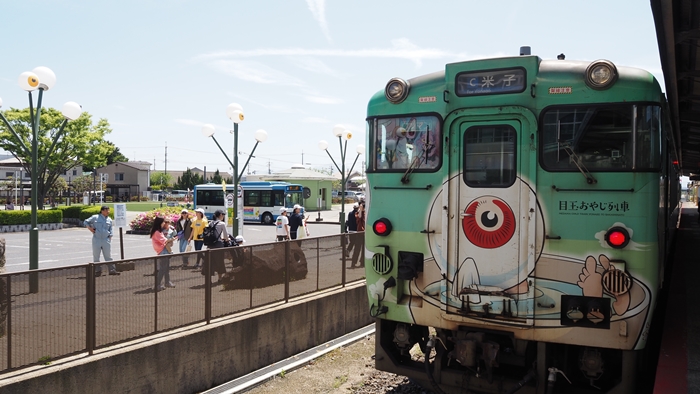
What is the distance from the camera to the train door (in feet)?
17.6

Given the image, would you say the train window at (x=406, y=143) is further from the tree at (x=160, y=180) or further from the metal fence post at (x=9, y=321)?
the tree at (x=160, y=180)

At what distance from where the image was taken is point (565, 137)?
5367mm

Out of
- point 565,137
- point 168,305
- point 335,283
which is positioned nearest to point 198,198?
point 335,283

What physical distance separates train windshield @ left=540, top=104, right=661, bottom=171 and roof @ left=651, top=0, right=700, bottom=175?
9.01 ft

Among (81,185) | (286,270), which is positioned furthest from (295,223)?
(81,185)

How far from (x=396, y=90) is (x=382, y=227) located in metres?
1.47

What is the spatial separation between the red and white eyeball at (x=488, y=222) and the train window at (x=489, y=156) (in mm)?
191

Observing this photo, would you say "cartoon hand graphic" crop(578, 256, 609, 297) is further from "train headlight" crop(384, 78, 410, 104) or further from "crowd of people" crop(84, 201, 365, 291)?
"crowd of people" crop(84, 201, 365, 291)

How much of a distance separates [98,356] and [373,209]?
3.22 metres

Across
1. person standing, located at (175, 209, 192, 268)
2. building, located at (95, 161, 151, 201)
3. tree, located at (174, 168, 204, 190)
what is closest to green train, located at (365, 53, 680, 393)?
person standing, located at (175, 209, 192, 268)

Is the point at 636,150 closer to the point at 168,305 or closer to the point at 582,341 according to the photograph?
the point at 582,341

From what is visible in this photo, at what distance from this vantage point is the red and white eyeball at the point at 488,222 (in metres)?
5.44

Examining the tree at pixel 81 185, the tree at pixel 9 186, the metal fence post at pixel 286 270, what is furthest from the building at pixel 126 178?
the metal fence post at pixel 286 270

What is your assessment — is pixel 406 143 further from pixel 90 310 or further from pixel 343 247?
pixel 343 247
